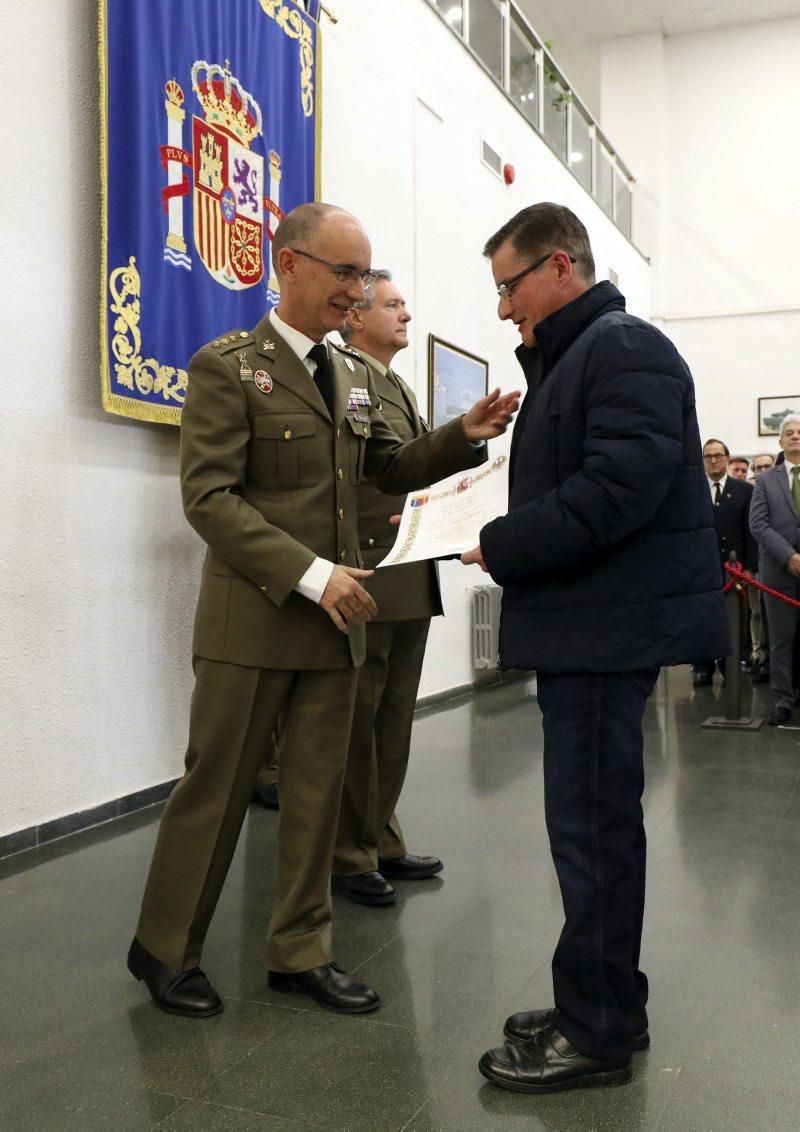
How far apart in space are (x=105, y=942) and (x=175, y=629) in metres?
1.56

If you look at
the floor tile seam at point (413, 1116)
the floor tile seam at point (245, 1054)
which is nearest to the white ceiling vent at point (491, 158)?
the floor tile seam at point (245, 1054)

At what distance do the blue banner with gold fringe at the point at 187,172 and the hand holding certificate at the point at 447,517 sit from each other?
1.80 meters

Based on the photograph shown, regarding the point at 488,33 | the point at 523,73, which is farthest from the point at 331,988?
the point at 523,73

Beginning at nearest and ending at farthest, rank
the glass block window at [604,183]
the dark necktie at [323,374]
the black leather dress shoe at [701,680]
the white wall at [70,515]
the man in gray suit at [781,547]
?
the dark necktie at [323,374] < the white wall at [70,515] < the man in gray suit at [781,547] < the black leather dress shoe at [701,680] < the glass block window at [604,183]

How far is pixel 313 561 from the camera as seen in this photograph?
2.09 meters

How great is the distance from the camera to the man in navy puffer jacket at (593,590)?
5.80 ft

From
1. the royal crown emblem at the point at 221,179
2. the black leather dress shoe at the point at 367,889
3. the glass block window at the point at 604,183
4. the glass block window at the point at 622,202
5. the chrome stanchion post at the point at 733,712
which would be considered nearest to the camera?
the black leather dress shoe at the point at 367,889

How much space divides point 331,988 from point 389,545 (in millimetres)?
1263

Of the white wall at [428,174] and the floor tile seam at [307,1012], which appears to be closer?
the floor tile seam at [307,1012]

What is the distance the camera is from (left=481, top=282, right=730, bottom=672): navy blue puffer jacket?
175 centimetres

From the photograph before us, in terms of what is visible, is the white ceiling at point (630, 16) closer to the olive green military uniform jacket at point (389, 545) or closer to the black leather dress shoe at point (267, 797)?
the olive green military uniform jacket at point (389, 545)

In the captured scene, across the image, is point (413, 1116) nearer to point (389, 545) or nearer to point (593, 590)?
point (593, 590)

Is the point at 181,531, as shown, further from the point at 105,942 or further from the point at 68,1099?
the point at 68,1099

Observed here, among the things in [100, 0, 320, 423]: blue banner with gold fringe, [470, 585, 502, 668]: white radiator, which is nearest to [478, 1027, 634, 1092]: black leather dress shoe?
[100, 0, 320, 423]: blue banner with gold fringe
